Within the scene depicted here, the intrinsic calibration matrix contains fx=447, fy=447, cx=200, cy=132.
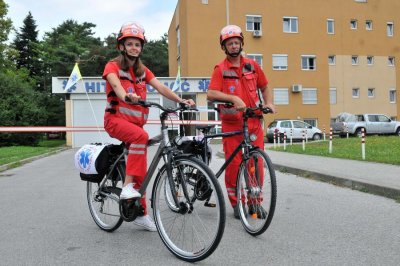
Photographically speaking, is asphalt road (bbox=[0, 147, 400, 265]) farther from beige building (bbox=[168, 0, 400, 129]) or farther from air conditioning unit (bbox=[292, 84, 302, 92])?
air conditioning unit (bbox=[292, 84, 302, 92])

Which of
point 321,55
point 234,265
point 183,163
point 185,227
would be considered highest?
point 321,55

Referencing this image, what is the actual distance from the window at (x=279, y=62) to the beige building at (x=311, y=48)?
0.09m

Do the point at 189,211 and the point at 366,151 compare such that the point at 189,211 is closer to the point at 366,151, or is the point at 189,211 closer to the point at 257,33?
the point at 366,151

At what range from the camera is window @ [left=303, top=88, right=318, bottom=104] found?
41250 mm

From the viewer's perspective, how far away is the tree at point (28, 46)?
221 ft

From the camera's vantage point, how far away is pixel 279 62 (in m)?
40.8

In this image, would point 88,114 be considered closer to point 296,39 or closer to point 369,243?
point 296,39

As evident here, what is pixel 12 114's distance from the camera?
91.9 feet

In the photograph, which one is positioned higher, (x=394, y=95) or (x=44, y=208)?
(x=394, y=95)

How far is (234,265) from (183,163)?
0.95 metres

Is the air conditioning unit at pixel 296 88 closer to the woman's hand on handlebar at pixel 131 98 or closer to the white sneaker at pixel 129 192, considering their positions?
the white sneaker at pixel 129 192

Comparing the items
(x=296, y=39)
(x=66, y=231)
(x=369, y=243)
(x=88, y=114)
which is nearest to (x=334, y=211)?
(x=369, y=243)

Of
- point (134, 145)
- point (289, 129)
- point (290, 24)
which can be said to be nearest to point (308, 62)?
point (290, 24)

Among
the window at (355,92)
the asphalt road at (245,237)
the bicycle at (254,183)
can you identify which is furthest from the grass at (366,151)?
the window at (355,92)
